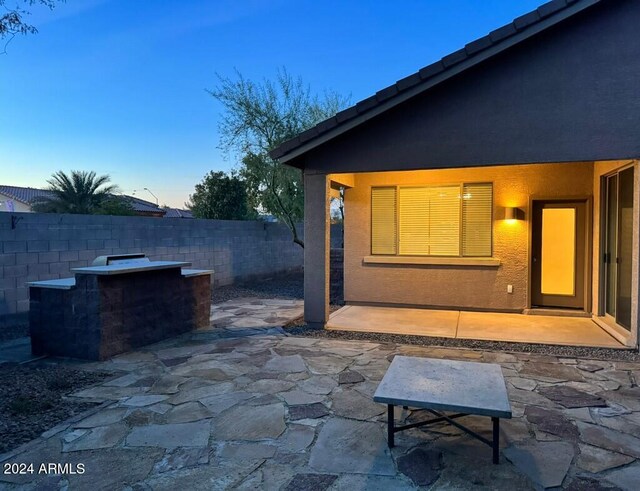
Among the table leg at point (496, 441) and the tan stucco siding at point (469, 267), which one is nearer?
the table leg at point (496, 441)

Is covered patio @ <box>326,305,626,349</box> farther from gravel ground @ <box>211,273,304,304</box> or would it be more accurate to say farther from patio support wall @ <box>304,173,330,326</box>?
gravel ground @ <box>211,273,304,304</box>

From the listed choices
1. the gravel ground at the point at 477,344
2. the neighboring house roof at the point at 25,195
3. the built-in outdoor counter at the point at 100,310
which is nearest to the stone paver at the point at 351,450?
the gravel ground at the point at 477,344

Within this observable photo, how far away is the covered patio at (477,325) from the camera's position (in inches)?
279

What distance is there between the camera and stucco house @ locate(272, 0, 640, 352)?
20.6 feet

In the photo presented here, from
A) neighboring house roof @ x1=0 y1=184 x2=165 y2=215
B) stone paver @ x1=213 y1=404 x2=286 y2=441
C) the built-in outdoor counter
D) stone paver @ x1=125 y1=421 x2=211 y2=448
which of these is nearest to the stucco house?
the built-in outdoor counter

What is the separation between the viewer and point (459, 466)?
322 cm

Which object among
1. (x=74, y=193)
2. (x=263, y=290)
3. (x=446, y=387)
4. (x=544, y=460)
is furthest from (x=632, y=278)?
(x=74, y=193)

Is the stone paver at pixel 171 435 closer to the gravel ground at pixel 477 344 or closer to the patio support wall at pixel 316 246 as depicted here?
the gravel ground at pixel 477 344

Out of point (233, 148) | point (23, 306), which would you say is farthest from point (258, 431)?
point (233, 148)

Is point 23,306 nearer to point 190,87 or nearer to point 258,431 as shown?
point 258,431

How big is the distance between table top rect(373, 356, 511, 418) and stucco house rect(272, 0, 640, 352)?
13.0 feet

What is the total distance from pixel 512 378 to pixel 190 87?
1359cm

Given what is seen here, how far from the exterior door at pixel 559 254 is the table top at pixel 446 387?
596 cm

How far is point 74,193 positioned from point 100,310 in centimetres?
1276
